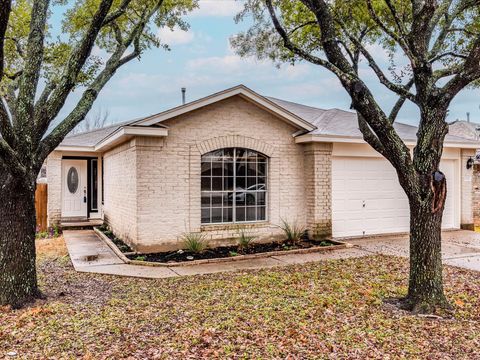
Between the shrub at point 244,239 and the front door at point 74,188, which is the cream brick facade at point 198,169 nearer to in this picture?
the shrub at point 244,239

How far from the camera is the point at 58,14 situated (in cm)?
1038

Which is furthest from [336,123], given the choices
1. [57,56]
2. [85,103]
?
[57,56]

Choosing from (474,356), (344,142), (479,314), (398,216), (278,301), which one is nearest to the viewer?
(474,356)

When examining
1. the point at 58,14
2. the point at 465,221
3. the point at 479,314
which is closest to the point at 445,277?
the point at 479,314

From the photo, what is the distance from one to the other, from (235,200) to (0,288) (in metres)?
5.94

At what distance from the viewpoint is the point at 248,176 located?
10531 mm

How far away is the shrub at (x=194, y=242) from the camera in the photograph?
9.48 metres

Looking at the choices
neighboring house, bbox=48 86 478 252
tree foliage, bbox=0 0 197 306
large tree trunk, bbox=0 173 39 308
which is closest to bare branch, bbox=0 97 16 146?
tree foliage, bbox=0 0 197 306

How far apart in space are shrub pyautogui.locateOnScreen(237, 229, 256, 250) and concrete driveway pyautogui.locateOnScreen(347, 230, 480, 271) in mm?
2909

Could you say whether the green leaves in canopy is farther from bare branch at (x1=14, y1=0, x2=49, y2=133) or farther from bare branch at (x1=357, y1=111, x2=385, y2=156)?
bare branch at (x1=357, y1=111, x2=385, y2=156)

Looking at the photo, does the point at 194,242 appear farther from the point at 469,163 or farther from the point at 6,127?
the point at 469,163

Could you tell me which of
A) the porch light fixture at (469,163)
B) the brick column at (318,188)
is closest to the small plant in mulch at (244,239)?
the brick column at (318,188)

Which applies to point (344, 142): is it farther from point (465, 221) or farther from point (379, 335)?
point (379, 335)

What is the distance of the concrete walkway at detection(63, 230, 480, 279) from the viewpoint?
801 centimetres
